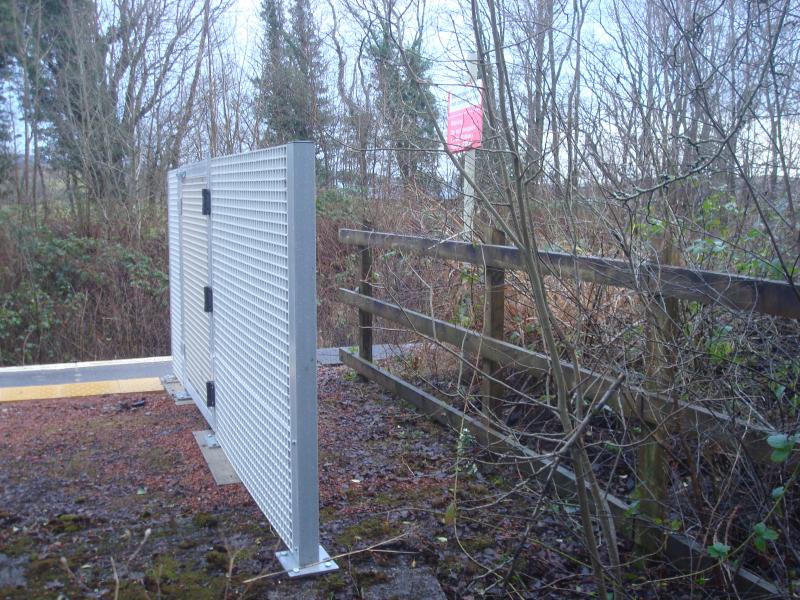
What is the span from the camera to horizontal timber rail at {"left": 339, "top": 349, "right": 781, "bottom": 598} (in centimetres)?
321

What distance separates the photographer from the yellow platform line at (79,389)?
6.97 m

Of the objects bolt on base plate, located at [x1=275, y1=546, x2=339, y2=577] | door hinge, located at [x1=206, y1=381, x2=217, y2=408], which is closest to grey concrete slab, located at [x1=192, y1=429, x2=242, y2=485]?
door hinge, located at [x1=206, y1=381, x2=217, y2=408]

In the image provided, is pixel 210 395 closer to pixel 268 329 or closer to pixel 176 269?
pixel 268 329

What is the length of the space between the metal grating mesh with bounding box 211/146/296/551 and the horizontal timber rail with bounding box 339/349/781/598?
41.9 inches

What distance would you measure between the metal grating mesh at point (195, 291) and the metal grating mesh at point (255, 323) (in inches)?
14.2

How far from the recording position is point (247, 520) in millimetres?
4328

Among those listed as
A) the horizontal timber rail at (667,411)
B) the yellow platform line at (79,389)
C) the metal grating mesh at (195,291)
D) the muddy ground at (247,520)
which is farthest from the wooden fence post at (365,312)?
the horizontal timber rail at (667,411)

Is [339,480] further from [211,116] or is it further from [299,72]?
[299,72]

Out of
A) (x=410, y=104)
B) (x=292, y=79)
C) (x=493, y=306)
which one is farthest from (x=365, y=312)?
(x=292, y=79)

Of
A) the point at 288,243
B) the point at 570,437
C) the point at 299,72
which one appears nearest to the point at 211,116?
the point at 299,72

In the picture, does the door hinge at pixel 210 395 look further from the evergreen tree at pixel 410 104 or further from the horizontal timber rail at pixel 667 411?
the evergreen tree at pixel 410 104

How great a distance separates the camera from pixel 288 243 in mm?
3650

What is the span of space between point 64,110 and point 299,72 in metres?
5.07

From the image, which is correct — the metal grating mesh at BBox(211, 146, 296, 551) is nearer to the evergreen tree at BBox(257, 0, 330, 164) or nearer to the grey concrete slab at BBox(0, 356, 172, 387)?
the grey concrete slab at BBox(0, 356, 172, 387)
